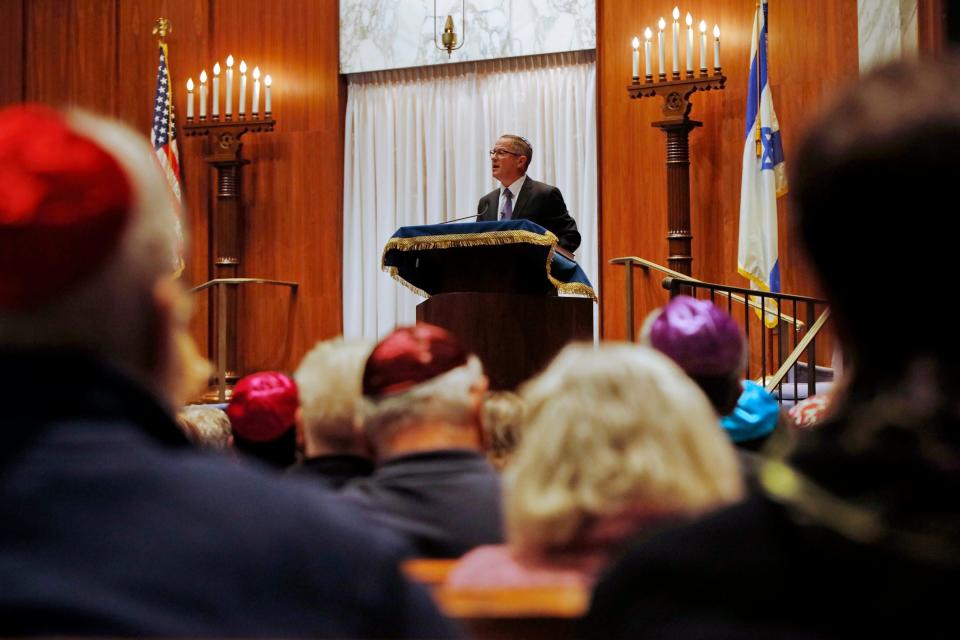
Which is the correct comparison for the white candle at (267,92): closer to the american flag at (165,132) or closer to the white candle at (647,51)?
the american flag at (165,132)

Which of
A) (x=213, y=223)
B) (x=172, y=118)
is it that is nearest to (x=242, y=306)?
(x=213, y=223)

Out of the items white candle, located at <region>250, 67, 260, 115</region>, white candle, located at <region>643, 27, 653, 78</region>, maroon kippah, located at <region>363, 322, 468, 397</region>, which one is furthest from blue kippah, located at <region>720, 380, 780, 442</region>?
white candle, located at <region>250, 67, 260, 115</region>

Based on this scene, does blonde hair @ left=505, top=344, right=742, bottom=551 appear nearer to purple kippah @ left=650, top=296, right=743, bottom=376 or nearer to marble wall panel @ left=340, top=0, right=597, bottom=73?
purple kippah @ left=650, top=296, right=743, bottom=376

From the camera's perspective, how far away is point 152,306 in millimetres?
1182

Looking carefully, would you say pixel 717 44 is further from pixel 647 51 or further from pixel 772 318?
pixel 772 318

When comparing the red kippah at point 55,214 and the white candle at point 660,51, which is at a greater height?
the white candle at point 660,51

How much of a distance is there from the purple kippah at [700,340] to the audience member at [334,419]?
795 mm

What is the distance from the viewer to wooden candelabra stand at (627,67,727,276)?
334 inches

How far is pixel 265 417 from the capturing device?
3133mm

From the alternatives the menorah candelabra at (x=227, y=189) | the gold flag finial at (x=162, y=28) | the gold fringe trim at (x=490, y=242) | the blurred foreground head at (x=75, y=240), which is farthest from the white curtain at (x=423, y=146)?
the blurred foreground head at (x=75, y=240)

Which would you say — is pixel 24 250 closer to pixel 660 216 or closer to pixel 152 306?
pixel 152 306

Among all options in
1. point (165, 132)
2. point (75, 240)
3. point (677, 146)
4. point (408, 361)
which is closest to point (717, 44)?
point (677, 146)

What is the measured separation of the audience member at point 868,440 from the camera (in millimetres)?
836

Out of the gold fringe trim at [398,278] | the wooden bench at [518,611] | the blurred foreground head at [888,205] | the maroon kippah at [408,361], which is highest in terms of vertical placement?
the gold fringe trim at [398,278]
